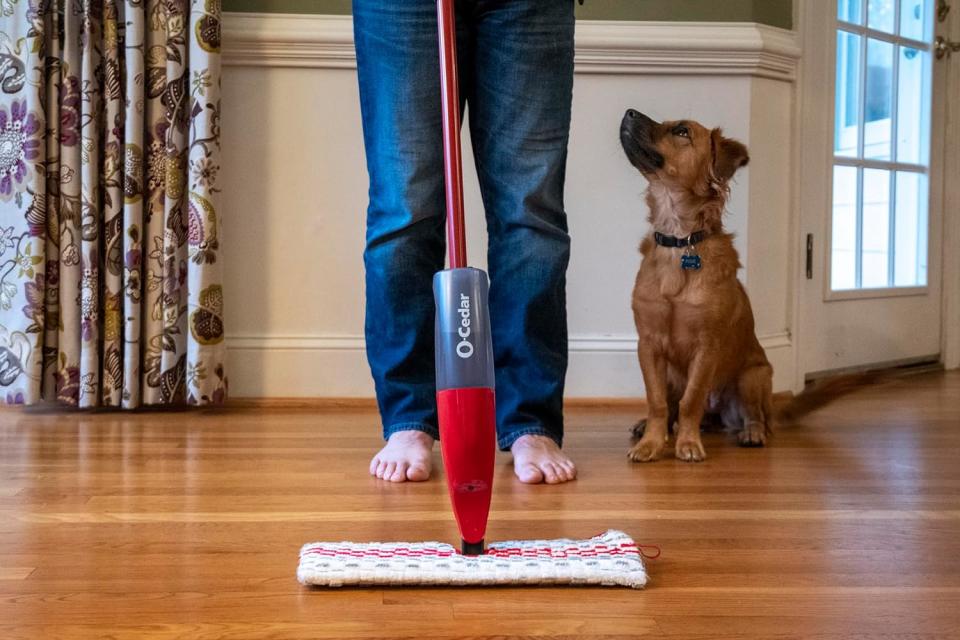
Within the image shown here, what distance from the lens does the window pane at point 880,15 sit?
3.13m

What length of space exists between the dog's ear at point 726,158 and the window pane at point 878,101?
1278mm

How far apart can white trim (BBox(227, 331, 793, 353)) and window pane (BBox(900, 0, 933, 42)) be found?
1457mm

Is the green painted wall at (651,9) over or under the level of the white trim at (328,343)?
over

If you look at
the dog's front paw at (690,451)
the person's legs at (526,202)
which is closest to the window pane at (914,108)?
the dog's front paw at (690,451)

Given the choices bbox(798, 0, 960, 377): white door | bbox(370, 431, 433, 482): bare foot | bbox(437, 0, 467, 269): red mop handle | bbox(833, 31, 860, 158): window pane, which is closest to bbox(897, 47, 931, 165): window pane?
bbox(798, 0, 960, 377): white door

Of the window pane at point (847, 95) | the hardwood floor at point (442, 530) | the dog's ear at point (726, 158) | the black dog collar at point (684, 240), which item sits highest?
the window pane at point (847, 95)

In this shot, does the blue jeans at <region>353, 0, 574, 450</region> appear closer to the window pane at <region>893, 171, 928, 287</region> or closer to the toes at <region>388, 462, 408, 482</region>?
the toes at <region>388, 462, 408, 482</region>

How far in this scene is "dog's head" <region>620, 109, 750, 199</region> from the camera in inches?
79.9

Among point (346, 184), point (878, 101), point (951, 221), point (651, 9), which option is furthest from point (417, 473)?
point (951, 221)

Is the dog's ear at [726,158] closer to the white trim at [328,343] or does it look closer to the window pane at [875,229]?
the white trim at [328,343]

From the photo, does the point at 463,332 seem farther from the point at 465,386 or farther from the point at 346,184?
the point at 346,184

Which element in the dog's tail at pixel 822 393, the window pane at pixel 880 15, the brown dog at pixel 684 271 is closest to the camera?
the brown dog at pixel 684 271

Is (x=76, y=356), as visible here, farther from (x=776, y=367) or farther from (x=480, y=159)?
(x=776, y=367)

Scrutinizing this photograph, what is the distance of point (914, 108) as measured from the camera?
10.9 ft
